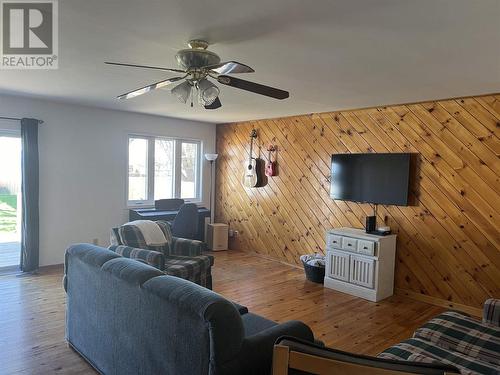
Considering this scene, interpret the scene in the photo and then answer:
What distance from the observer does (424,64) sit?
9.05ft

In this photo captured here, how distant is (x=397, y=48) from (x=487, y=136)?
195cm

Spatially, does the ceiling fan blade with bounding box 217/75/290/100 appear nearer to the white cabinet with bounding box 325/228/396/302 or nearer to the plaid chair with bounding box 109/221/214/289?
the plaid chair with bounding box 109/221/214/289

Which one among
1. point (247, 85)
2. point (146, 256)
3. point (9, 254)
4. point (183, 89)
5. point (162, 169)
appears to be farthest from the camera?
point (162, 169)

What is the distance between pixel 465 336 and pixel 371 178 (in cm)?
254

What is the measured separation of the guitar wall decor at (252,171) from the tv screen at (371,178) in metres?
1.53

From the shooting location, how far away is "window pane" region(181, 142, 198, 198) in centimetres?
664

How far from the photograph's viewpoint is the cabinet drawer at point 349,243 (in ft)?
14.2

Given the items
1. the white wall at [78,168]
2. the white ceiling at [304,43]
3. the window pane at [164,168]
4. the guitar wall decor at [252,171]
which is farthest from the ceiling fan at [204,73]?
the window pane at [164,168]

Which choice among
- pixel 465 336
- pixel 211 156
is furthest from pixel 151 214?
pixel 465 336

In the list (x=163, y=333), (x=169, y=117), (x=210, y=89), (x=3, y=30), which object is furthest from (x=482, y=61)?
(x=169, y=117)

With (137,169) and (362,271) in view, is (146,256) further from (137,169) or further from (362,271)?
(137,169)

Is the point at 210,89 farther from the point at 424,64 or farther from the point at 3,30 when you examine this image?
the point at 424,64

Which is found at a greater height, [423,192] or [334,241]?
[423,192]

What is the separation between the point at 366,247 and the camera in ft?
13.8
